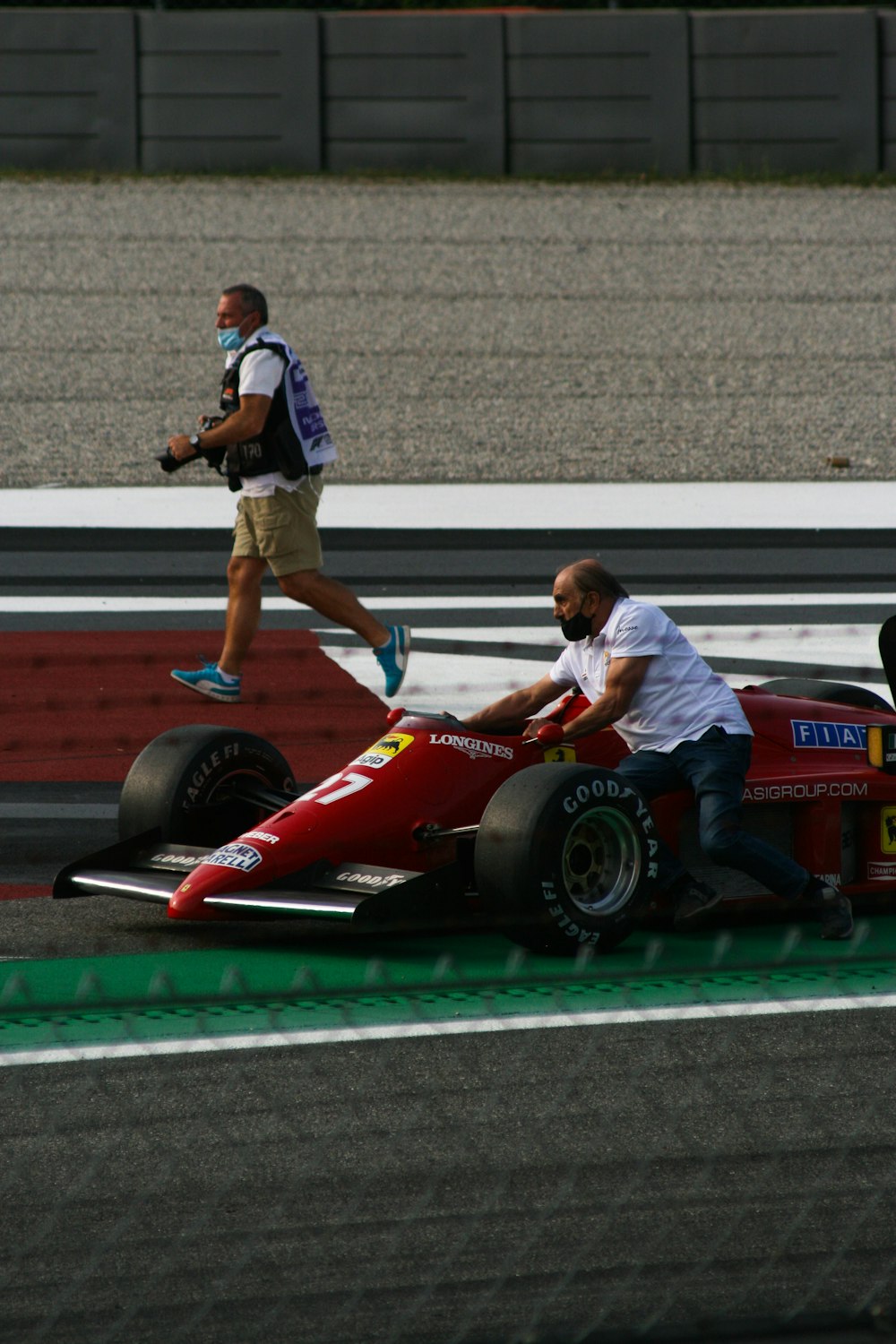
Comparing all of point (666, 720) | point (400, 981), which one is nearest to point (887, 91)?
point (666, 720)

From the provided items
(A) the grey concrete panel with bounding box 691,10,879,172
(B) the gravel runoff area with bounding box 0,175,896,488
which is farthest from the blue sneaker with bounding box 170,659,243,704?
(A) the grey concrete panel with bounding box 691,10,879,172

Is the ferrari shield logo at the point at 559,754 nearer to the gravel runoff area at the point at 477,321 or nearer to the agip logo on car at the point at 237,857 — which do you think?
the agip logo on car at the point at 237,857

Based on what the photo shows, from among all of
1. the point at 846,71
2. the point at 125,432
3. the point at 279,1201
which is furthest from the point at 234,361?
the point at 846,71

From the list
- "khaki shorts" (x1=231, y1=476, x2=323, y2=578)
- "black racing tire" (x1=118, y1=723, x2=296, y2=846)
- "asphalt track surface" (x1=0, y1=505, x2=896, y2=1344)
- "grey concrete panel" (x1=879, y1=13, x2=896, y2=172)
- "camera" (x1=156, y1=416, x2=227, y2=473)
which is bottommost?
"asphalt track surface" (x1=0, y1=505, x2=896, y2=1344)

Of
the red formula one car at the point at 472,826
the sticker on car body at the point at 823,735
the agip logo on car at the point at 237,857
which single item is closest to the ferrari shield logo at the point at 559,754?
the red formula one car at the point at 472,826

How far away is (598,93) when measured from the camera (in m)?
24.6

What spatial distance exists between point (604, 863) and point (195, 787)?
4.39ft

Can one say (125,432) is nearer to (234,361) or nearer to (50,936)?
(234,361)

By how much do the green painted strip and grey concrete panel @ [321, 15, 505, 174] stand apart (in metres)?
19.6

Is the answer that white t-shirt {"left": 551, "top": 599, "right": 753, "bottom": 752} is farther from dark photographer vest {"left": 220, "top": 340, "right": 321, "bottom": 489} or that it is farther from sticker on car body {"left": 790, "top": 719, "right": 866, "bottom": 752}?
dark photographer vest {"left": 220, "top": 340, "right": 321, "bottom": 489}

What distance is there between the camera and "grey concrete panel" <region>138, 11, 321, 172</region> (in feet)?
79.2

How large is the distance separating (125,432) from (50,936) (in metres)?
12.1

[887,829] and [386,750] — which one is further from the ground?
[386,750]

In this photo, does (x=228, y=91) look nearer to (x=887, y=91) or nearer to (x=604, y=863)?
(x=887, y=91)
